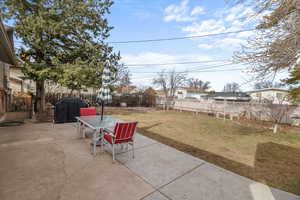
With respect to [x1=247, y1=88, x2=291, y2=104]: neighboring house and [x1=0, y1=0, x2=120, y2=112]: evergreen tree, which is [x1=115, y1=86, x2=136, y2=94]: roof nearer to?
[x1=0, y1=0, x2=120, y2=112]: evergreen tree

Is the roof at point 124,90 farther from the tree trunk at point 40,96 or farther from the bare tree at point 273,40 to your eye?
the bare tree at point 273,40

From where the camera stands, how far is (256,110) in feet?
33.4

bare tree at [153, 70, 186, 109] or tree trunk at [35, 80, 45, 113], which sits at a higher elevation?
bare tree at [153, 70, 186, 109]

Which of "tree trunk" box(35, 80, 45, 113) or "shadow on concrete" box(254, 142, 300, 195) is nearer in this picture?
"shadow on concrete" box(254, 142, 300, 195)

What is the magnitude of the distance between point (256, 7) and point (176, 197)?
16.2ft

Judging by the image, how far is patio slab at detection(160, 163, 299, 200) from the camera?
1997mm

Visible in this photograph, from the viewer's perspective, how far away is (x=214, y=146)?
4418mm

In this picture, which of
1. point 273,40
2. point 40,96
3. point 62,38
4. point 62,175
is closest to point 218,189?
point 62,175

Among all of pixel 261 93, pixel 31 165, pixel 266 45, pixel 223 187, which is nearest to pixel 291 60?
pixel 266 45

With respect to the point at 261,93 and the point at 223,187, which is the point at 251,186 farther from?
the point at 261,93

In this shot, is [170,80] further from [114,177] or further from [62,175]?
[62,175]

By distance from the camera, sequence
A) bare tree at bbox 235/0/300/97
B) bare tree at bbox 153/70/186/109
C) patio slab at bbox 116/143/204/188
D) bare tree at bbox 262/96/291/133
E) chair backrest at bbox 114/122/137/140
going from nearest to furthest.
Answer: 1. patio slab at bbox 116/143/204/188
2. chair backrest at bbox 114/122/137/140
3. bare tree at bbox 235/0/300/97
4. bare tree at bbox 262/96/291/133
5. bare tree at bbox 153/70/186/109

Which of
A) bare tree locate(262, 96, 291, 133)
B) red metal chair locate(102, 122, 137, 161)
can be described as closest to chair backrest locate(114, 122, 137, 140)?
red metal chair locate(102, 122, 137, 161)

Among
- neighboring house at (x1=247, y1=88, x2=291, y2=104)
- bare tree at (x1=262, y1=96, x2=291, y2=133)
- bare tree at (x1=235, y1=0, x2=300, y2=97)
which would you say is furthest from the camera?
bare tree at (x1=262, y1=96, x2=291, y2=133)
